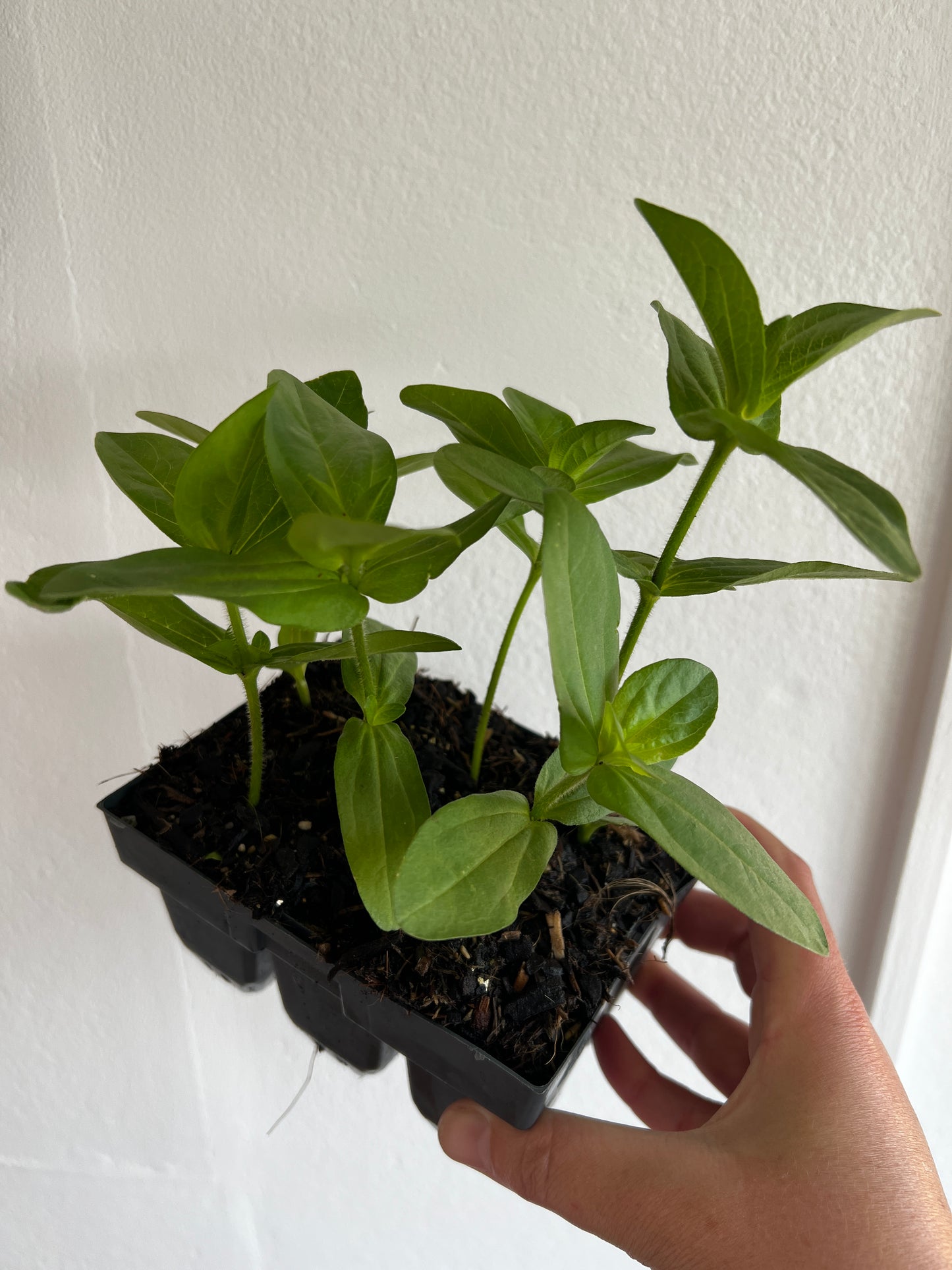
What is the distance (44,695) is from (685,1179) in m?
0.73

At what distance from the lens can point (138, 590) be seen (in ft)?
1.27

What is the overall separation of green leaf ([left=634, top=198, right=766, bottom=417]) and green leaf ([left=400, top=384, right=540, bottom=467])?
15 cm

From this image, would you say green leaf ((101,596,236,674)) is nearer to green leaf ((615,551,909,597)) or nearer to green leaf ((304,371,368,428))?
green leaf ((304,371,368,428))

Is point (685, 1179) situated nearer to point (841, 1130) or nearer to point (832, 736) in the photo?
point (841, 1130)

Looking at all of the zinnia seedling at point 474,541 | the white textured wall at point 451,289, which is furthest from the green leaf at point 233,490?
the white textured wall at point 451,289

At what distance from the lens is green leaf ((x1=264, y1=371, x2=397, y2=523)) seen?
449 millimetres

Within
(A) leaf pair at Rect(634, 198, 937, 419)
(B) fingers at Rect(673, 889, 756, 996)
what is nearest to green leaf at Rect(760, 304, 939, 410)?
(A) leaf pair at Rect(634, 198, 937, 419)

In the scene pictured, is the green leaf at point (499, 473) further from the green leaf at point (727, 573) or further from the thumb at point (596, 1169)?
the thumb at point (596, 1169)

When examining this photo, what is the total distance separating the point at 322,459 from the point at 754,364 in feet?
0.81

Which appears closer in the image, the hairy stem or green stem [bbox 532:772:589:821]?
green stem [bbox 532:772:589:821]

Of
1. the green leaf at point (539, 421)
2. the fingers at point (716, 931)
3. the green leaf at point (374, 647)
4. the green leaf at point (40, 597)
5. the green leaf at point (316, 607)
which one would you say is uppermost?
the green leaf at point (539, 421)

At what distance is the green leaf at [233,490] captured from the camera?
1.58 feet

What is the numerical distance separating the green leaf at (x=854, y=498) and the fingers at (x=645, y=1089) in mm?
708

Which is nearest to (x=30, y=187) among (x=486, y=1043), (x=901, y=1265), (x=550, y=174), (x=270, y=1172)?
(x=550, y=174)
